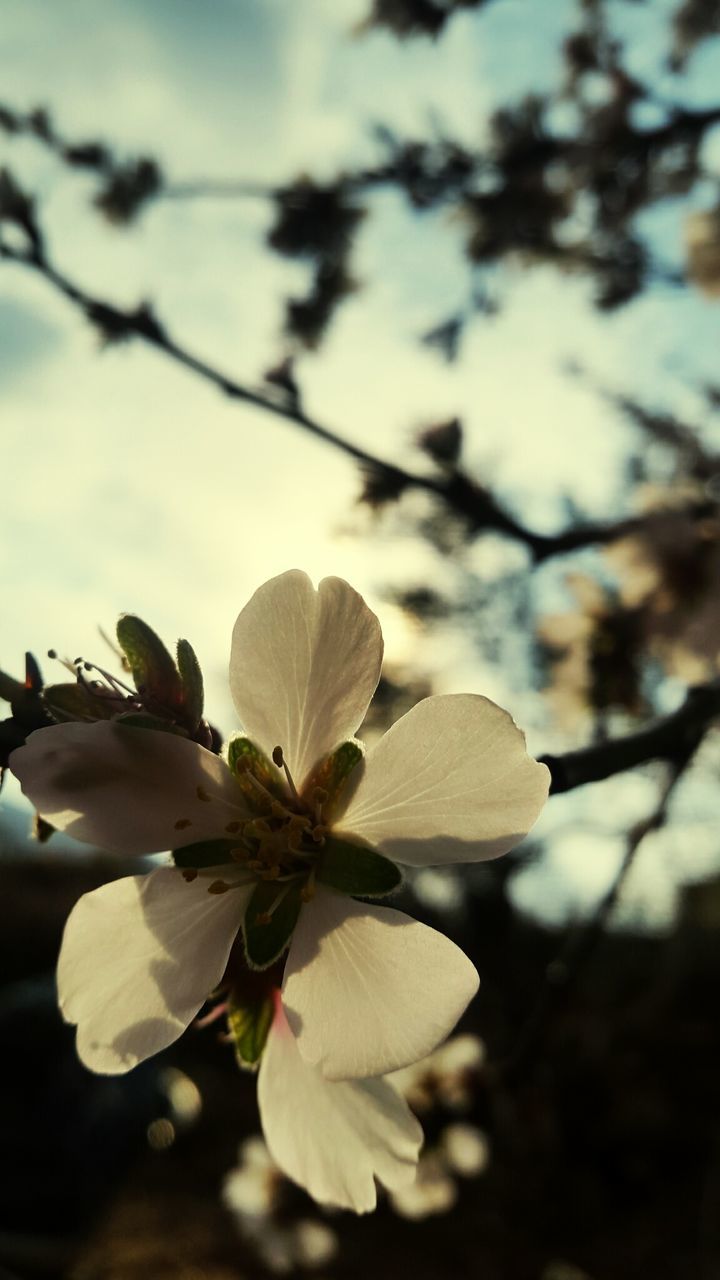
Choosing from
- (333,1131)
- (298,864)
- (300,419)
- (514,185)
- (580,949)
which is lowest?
(333,1131)

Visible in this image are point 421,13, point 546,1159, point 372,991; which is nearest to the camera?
point 372,991

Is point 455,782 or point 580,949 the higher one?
point 580,949

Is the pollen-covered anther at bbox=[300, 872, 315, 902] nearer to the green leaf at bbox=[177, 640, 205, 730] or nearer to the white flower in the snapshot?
the white flower

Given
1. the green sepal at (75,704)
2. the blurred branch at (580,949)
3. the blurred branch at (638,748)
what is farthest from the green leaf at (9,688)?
the blurred branch at (580,949)

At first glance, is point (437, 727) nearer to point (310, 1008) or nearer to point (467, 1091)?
point (310, 1008)

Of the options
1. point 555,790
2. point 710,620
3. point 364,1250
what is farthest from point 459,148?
point 364,1250

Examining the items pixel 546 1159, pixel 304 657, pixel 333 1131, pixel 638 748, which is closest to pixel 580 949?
pixel 638 748

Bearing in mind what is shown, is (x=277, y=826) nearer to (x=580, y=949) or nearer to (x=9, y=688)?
(x=9, y=688)

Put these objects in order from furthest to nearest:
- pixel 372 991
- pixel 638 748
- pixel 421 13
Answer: pixel 421 13, pixel 638 748, pixel 372 991
